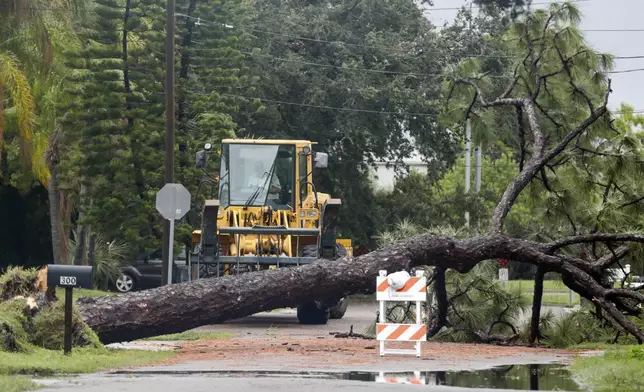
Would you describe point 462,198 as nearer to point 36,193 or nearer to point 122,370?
point 36,193

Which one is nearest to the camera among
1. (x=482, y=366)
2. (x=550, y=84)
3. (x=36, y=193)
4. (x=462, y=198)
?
(x=482, y=366)

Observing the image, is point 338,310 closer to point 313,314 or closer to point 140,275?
point 313,314

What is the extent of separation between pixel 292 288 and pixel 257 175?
8156 mm

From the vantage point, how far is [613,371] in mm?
13758

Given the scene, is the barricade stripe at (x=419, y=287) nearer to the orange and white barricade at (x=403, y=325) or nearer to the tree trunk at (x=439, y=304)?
the orange and white barricade at (x=403, y=325)

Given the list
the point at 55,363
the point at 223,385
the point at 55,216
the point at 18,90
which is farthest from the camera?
the point at 55,216

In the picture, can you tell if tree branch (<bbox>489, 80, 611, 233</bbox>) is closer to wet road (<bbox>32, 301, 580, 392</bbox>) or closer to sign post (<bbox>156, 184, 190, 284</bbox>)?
wet road (<bbox>32, 301, 580, 392</bbox>)

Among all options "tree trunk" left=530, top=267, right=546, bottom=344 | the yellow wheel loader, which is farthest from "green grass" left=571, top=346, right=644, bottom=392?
the yellow wheel loader

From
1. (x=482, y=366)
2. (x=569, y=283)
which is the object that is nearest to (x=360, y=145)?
(x=569, y=283)

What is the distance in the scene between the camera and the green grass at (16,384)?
1158 centimetres

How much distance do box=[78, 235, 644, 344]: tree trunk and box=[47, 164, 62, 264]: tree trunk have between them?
2200 cm

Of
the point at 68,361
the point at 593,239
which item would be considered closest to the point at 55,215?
the point at 593,239

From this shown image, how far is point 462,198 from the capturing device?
141 feet

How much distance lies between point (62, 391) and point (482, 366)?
577cm
